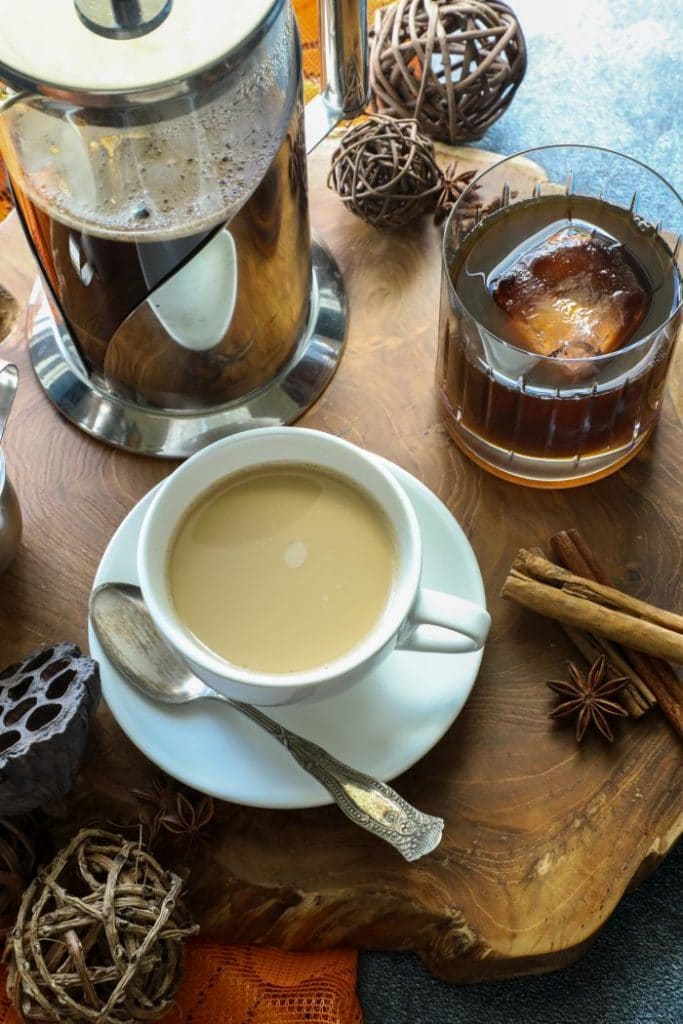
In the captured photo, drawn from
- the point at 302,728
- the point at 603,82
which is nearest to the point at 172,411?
the point at 302,728

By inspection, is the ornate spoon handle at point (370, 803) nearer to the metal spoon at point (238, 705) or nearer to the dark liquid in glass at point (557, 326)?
the metal spoon at point (238, 705)

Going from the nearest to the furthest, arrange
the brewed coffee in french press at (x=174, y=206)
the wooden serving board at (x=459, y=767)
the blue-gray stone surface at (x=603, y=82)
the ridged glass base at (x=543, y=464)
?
the brewed coffee in french press at (x=174, y=206)
the wooden serving board at (x=459, y=767)
the ridged glass base at (x=543, y=464)
the blue-gray stone surface at (x=603, y=82)

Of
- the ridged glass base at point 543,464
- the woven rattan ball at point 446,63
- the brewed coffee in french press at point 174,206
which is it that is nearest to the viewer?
the brewed coffee in french press at point 174,206

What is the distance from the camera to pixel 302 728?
93cm

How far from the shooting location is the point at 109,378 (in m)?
1.08

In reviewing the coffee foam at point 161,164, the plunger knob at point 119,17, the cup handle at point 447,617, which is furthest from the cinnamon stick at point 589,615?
the plunger knob at point 119,17

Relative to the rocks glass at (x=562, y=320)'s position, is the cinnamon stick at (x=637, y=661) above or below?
below

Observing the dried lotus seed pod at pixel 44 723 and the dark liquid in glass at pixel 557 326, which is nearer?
the dried lotus seed pod at pixel 44 723

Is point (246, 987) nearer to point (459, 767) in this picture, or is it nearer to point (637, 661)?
point (459, 767)

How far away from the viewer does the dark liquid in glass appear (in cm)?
97

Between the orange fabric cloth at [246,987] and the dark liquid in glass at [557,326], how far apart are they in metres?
0.49

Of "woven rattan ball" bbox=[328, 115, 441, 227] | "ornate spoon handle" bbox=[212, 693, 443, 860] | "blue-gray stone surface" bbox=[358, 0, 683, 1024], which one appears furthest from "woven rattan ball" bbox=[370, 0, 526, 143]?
"ornate spoon handle" bbox=[212, 693, 443, 860]

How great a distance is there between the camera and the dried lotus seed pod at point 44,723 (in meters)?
0.86

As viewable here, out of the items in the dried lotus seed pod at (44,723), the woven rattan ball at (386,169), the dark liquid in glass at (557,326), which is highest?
the woven rattan ball at (386,169)
